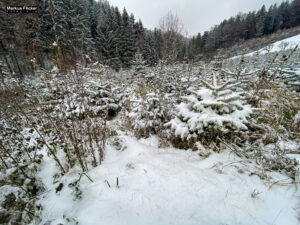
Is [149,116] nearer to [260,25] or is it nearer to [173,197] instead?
[173,197]

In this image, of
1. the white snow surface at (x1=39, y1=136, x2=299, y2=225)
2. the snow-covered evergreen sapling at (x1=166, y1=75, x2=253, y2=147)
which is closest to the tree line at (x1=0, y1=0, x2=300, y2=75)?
the white snow surface at (x1=39, y1=136, x2=299, y2=225)

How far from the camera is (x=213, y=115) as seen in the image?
6.40 ft

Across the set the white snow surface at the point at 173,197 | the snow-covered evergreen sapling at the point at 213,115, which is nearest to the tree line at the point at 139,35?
the white snow surface at the point at 173,197

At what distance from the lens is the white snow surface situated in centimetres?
106

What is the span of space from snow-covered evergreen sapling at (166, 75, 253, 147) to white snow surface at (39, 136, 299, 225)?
48 centimetres

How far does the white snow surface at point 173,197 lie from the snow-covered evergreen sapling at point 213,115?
48 cm

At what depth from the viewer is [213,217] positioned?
1.07 m

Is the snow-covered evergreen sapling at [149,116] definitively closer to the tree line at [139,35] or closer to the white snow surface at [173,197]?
the white snow surface at [173,197]

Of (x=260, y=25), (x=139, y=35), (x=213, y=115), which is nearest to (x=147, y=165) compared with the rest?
(x=213, y=115)

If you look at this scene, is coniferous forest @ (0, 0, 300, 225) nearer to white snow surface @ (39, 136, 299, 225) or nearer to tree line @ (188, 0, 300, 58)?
white snow surface @ (39, 136, 299, 225)

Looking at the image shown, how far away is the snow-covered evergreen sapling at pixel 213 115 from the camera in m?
1.89

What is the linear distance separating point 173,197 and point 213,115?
134cm

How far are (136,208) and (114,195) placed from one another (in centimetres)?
28

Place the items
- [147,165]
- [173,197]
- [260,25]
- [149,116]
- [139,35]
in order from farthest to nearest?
[260,25], [139,35], [149,116], [147,165], [173,197]
